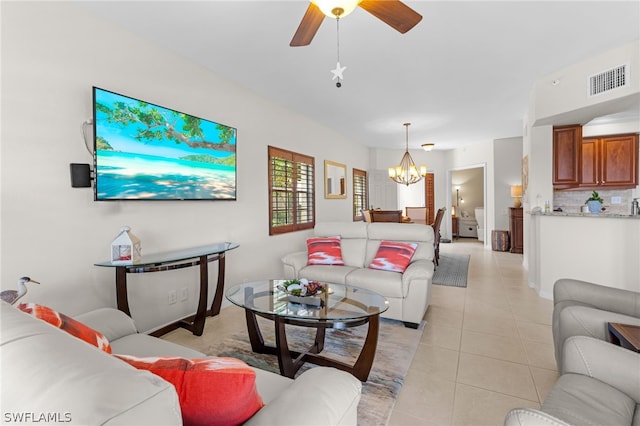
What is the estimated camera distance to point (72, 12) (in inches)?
86.4

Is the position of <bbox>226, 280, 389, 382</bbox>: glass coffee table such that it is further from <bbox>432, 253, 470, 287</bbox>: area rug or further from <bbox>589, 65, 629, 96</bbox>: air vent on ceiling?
<bbox>589, 65, 629, 96</bbox>: air vent on ceiling

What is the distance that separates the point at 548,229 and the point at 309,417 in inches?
161

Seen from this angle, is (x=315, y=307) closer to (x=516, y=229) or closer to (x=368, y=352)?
(x=368, y=352)

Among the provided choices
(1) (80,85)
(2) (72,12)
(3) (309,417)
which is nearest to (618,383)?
(3) (309,417)

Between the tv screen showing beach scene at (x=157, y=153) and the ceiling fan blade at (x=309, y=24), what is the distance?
4.81 ft

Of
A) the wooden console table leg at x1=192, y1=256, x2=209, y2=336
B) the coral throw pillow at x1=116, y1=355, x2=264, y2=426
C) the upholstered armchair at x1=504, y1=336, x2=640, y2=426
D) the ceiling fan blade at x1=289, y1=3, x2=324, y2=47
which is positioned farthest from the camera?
the wooden console table leg at x1=192, y1=256, x2=209, y2=336

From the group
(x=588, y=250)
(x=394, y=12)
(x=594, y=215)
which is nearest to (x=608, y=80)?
(x=594, y=215)

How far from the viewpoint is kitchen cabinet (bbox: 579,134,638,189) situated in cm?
509

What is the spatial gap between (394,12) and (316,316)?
1852mm

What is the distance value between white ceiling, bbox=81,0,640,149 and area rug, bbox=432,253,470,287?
8.87 ft

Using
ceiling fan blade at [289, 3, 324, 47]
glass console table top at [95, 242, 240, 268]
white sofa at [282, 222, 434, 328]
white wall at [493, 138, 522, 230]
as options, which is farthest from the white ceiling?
white wall at [493, 138, 522, 230]

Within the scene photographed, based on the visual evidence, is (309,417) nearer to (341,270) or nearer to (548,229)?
(341,270)

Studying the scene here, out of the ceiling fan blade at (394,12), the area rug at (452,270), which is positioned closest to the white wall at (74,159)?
the ceiling fan blade at (394,12)

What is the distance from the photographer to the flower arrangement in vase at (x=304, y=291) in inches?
83.5
